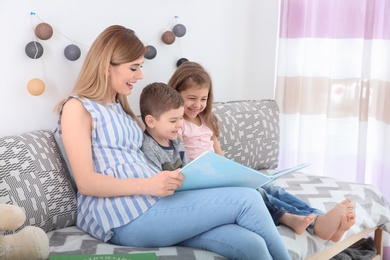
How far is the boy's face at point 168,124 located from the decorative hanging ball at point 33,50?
1.39 ft

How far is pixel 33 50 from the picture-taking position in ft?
6.01

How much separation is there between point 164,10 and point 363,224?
119cm

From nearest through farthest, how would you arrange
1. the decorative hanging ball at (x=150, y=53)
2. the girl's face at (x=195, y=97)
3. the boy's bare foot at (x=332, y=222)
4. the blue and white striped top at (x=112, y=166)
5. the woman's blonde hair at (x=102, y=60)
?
the blue and white striped top at (x=112, y=166)
the woman's blonde hair at (x=102, y=60)
the boy's bare foot at (x=332, y=222)
the girl's face at (x=195, y=97)
the decorative hanging ball at (x=150, y=53)

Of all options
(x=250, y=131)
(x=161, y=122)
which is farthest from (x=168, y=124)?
(x=250, y=131)

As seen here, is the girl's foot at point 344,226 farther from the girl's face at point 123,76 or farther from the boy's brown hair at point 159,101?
the girl's face at point 123,76

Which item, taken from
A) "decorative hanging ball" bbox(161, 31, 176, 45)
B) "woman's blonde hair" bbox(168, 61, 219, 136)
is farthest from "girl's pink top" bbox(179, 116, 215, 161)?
"decorative hanging ball" bbox(161, 31, 176, 45)

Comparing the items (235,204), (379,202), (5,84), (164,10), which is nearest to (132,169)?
(235,204)

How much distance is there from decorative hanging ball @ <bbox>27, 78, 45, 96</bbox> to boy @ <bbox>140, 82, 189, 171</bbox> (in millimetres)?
336

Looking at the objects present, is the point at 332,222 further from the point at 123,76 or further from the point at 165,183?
the point at 123,76

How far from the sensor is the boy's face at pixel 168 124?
73.0 inches

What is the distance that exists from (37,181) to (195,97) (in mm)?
689

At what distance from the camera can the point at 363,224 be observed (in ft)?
7.18

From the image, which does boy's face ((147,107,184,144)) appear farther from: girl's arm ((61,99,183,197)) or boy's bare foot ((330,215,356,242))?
boy's bare foot ((330,215,356,242))

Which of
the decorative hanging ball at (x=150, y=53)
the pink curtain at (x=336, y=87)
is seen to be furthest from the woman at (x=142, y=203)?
the pink curtain at (x=336, y=87)
